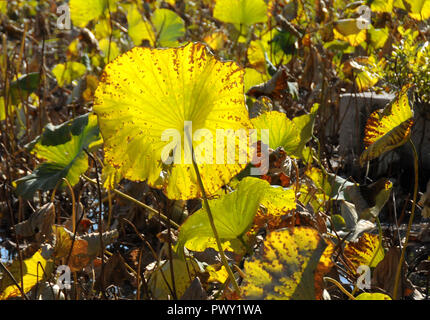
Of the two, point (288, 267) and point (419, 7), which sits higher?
point (419, 7)

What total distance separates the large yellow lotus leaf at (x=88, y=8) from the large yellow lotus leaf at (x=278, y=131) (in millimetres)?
714

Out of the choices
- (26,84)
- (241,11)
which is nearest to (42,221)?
(26,84)

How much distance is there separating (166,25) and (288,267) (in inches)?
54.7

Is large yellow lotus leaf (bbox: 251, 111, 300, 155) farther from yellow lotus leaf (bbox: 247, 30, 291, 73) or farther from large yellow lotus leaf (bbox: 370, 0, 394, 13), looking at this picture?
large yellow lotus leaf (bbox: 370, 0, 394, 13)

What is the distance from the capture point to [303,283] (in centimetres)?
51

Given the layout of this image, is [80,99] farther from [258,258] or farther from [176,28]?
[258,258]

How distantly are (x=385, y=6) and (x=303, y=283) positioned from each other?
1.15 metres

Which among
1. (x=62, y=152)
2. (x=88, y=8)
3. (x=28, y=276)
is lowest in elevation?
(x=28, y=276)

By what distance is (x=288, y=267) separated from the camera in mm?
519

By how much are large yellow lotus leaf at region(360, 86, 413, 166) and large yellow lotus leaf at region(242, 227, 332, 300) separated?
0.56ft

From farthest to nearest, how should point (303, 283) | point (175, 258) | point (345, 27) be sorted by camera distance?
point (345, 27)
point (175, 258)
point (303, 283)

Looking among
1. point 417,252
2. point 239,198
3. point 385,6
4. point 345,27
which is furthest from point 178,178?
point 385,6

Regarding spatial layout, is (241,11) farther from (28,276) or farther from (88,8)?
(28,276)

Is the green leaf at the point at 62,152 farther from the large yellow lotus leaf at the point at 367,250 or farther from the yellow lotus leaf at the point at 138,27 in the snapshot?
the yellow lotus leaf at the point at 138,27
